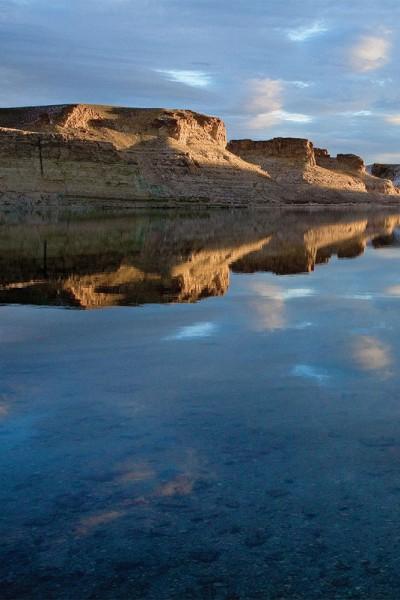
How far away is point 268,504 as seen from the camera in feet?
14.1

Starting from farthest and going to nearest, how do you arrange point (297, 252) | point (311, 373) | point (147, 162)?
point (147, 162)
point (297, 252)
point (311, 373)

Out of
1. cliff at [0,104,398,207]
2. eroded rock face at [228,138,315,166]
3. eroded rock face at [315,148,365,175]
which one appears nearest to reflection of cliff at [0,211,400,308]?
cliff at [0,104,398,207]

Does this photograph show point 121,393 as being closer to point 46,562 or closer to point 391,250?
point 46,562

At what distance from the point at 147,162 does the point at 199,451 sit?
9635 centimetres

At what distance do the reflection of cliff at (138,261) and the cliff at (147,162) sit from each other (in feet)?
149

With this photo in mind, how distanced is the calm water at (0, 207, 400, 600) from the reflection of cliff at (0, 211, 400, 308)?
1386 mm

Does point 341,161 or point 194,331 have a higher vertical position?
point 341,161

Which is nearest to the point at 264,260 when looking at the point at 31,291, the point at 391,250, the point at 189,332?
the point at 391,250

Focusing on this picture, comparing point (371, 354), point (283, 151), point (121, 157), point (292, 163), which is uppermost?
point (283, 151)

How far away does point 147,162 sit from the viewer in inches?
3888

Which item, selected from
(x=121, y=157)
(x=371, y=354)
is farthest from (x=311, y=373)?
(x=121, y=157)

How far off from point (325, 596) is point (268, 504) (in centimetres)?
95

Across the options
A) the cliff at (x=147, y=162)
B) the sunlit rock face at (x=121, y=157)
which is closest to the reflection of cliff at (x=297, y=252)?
the cliff at (x=147, y=162)

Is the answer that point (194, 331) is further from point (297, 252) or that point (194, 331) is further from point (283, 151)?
point (283, 151)
